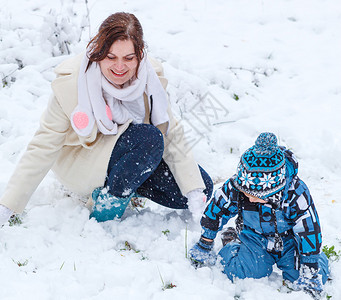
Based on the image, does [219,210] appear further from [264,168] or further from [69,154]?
[69,154]

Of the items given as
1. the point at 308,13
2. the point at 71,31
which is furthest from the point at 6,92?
the point at 308,13

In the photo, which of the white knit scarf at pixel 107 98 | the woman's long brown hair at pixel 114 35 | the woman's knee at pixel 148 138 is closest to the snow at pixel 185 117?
the woman's knee at pixel 148 138

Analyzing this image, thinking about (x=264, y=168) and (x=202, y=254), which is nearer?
(x=264, y=168)

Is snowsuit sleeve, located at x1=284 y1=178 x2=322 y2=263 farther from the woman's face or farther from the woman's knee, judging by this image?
the woman's face

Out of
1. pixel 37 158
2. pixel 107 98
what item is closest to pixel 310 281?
pixel 107 98

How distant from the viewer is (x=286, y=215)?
79.1 inches

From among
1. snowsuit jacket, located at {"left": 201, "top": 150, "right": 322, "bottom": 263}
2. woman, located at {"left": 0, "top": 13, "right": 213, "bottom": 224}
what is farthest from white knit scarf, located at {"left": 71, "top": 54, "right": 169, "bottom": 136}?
snowsuit jacket, located at {"left": 201, "top": 150, "right": 322, "bottom": 263}

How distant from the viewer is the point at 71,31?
412 centimetres

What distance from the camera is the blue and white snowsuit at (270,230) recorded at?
6.44 ft

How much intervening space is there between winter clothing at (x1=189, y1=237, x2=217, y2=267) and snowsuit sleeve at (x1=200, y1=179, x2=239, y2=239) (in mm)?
50

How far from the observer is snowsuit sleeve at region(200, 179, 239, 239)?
212 cm

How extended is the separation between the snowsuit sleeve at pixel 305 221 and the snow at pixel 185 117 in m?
0.22

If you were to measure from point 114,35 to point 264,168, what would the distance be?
3.15ft

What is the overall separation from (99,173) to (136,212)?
15.2 inches
